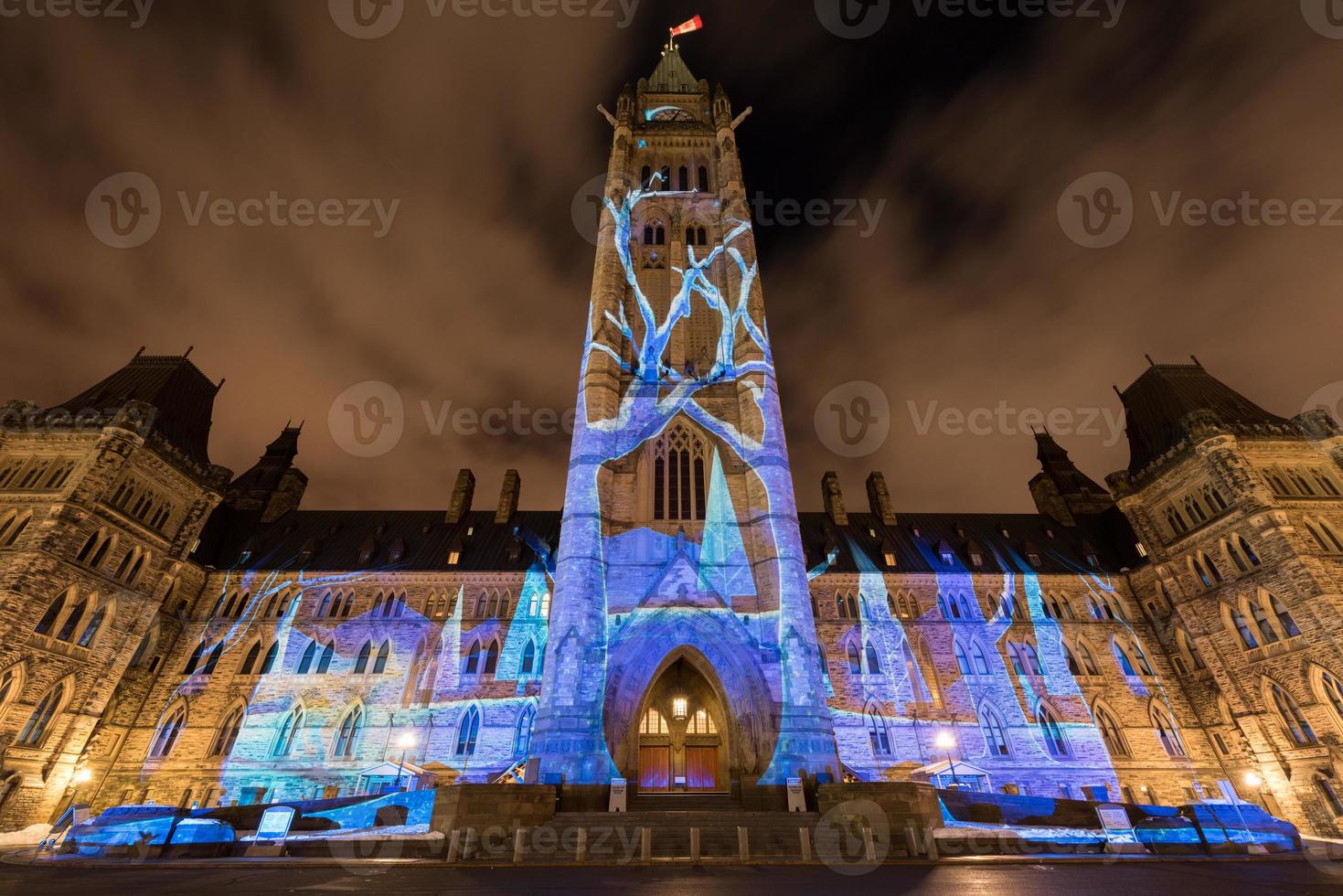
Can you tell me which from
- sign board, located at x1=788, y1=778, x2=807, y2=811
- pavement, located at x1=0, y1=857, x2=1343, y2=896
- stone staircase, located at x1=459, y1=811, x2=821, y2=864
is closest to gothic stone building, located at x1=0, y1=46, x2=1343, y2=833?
sign board, located at x1=788, y1=778, x2=807, y2=811

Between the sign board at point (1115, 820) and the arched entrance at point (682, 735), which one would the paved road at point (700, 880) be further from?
the arched entrance at point (682, 735)

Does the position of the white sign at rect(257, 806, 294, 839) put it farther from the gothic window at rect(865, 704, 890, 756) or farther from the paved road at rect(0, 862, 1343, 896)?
the gothic window at rect(865, 704, 890, 756)

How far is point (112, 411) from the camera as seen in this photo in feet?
88.9

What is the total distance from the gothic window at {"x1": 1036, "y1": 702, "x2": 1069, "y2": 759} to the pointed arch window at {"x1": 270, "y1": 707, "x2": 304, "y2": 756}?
3466 cm

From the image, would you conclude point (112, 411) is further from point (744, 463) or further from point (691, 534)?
point (744, 463)

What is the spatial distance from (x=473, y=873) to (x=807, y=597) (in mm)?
13953

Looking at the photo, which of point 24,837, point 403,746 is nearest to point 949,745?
point 403,746

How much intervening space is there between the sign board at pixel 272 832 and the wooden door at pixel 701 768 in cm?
1287

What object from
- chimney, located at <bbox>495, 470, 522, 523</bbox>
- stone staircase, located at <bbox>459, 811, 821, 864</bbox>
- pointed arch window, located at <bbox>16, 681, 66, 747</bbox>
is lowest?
stone staircase, located at <bbox>459, 811, 821, 864</bbox>

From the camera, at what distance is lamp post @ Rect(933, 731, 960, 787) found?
24.4 m

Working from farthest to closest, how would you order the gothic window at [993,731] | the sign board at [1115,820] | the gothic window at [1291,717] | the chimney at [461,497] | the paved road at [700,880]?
the chimney at [461,497], the gothic window at [993,731], the gothic window at [1291,717], the sign board at [1115,820], the paved road at [700,880]

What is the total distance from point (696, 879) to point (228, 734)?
26672 mm

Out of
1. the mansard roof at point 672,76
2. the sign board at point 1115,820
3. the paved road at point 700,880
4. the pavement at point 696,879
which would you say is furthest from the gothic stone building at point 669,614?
the mansard roof at point 672,76

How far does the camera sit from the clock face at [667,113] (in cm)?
4019
